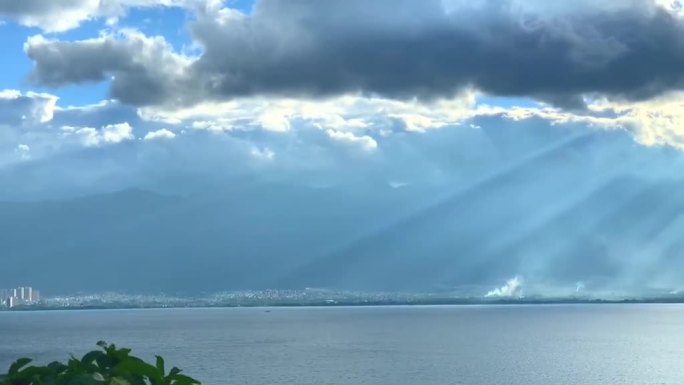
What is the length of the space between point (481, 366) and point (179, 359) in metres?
52.4

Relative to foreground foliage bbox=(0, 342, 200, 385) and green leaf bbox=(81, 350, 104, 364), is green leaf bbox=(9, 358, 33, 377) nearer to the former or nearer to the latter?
foreground foliage bbox=(0, 342, 200, 385)

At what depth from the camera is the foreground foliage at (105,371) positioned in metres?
4.83

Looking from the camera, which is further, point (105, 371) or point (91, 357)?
point (91, 357)

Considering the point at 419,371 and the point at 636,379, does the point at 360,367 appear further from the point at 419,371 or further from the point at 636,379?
the point at 636,379

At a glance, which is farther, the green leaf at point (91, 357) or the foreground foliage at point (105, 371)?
the green leaf at point (91, 357)

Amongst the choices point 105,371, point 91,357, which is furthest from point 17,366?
point 105,371

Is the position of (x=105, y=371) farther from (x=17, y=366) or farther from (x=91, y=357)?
(x=17, y=366)

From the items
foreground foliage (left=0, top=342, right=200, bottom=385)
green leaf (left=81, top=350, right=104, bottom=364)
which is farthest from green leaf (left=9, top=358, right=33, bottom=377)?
green leaf (left=81, top=350, right=104, bottom=364)

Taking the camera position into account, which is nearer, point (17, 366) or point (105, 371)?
point (105, 371)

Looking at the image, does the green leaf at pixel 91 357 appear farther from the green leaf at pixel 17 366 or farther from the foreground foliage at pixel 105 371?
the green leaf at pixel 17 366

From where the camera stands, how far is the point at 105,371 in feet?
16.4

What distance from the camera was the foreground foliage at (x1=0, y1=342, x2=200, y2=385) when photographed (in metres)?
4.83

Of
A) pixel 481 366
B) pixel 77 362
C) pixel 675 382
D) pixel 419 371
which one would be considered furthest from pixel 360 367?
pixel 77 362

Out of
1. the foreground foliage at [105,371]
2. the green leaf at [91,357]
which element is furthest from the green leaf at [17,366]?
the green leaf at [91,357]
